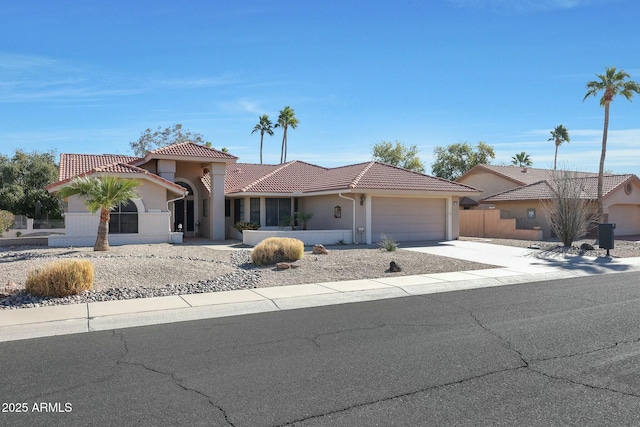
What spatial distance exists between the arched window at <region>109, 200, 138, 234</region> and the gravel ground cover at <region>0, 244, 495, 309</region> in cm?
441

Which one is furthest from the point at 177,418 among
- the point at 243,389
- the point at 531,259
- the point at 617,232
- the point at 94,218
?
the point at 617,232

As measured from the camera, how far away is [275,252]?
626 inches

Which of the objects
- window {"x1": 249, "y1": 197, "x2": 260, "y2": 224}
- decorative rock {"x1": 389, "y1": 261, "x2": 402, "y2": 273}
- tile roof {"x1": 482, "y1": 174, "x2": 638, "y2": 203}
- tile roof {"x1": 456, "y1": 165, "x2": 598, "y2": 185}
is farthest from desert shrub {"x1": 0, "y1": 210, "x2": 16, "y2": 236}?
tile roof {"x1": 456, "y1": 165, "x2": 598, "y2": 185}

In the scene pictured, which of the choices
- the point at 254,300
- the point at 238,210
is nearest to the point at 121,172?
the point at 238,210

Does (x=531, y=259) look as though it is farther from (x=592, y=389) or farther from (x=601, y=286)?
(x=592, y=389)

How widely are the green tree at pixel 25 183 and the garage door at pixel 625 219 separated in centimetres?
4331

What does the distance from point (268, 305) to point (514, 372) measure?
17.4 feet

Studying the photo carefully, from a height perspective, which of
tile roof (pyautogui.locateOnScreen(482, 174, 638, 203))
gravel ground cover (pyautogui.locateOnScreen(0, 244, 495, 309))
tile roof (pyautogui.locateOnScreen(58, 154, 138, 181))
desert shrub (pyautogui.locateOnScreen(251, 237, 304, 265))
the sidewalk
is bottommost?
the sidewalk

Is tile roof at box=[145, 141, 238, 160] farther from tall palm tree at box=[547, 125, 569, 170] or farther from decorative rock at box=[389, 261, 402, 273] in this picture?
tall palm tree at box=[547, 125, 569, 170]

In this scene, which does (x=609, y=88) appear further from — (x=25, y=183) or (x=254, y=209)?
(x=25, y=183)

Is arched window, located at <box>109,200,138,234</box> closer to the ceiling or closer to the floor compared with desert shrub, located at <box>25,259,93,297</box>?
closer to the ceiling

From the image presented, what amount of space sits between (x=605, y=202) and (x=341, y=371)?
107ft

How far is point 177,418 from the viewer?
4.65m

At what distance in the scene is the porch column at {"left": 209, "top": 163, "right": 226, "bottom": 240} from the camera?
90.2 feet
